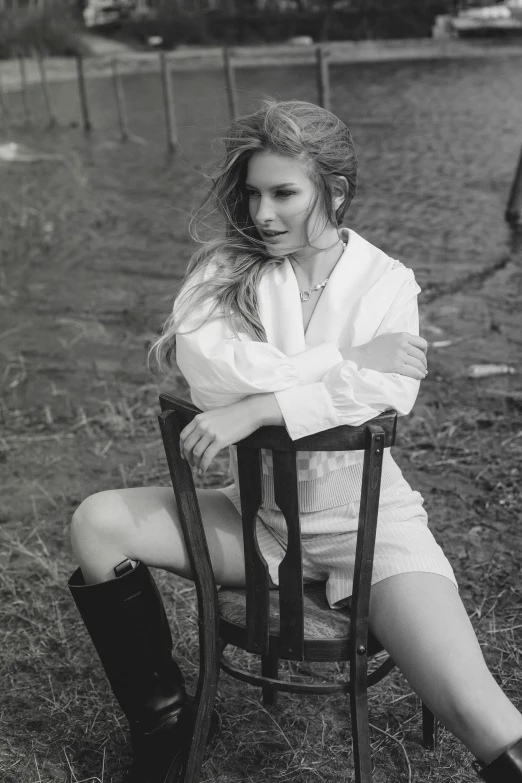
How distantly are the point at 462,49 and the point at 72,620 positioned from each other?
4020 centimetres

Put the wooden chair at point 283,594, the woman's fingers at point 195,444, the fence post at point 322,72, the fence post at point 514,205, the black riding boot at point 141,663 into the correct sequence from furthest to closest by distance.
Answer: the fence post at point 322,72
the fence post at point 514,205
the black riding boot at point 141,663
the woman's fingers at point 195,444
the wooden chair at point 283,594

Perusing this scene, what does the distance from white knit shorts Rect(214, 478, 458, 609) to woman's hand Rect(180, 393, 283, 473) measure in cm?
35

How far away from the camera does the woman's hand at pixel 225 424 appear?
2029 mm

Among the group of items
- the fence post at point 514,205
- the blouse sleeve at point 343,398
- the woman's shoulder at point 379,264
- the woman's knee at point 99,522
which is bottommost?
the fence post at point 514,205

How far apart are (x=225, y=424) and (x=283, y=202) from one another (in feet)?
2.04

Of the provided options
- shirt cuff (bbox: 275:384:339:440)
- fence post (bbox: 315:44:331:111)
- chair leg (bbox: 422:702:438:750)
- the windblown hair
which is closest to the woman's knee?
the windblown hair

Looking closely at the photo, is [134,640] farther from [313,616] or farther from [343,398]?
[343,398]

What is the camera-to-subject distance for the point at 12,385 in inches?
216

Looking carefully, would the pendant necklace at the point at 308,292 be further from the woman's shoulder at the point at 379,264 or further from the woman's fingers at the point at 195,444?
the woman's fingers at the point at 195,444

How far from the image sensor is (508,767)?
1858 millimetres

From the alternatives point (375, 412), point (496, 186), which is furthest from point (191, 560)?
point (496, 186)

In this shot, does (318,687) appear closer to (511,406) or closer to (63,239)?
(511,406)

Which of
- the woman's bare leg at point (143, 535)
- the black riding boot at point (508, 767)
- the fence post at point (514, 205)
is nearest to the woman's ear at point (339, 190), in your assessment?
the woman's bare leg at point (143, 535)

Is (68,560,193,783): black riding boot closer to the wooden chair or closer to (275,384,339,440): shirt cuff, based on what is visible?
the wooden chair
